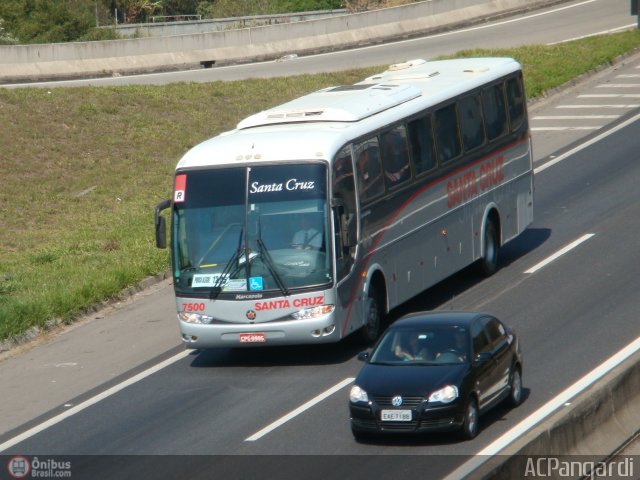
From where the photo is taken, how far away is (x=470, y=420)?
14.2 metres

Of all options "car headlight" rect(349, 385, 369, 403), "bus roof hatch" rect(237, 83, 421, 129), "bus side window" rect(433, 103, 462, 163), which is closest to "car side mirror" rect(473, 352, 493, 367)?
"car headlight" rect(349, 385, 369, 403)

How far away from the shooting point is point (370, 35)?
5116 centimetres

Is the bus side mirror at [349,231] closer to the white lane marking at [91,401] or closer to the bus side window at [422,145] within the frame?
the bus side window at [422,145]

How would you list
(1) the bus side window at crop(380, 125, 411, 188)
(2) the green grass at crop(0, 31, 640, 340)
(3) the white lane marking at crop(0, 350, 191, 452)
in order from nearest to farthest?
1. (3) the white lane marking at crop(0, 350, 191, 452)
2. (1) the bus side window at crop(380, 125, 411, 188)
3. (2) the green grass at crop(0, 31, 640, 340)

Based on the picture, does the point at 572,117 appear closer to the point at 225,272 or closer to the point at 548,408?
the point at 225,272

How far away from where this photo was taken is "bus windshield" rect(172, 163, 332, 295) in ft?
57.6

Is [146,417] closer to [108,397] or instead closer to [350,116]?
[108,397]

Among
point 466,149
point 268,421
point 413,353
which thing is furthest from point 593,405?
point 466,149

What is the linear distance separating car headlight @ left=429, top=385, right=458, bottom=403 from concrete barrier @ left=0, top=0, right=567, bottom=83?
116 feet

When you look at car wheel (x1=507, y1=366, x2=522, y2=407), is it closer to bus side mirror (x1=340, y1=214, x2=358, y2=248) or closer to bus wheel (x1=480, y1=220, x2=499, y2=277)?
bus side mirror (x1=340, y1=214, x2=358, y2=248)

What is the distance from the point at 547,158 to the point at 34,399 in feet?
57.3

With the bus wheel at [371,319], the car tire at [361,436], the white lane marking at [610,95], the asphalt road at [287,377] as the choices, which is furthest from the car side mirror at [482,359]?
the white lane marking at [610,95]

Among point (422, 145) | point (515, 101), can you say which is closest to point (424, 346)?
point (422, 145)

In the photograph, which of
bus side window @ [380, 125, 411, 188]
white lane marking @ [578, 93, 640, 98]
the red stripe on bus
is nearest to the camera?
the red stripe on bus
